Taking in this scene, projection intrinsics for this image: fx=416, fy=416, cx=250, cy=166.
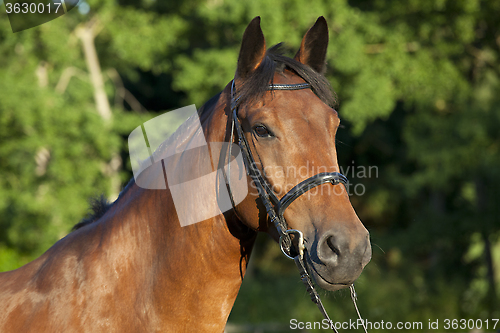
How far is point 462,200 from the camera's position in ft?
52.2

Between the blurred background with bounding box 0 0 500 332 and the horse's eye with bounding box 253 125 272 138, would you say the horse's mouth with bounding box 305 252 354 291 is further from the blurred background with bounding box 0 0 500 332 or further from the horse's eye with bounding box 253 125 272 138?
the blurred background with bounding box 0 0 500 332

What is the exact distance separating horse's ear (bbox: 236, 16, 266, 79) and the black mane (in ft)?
0.16

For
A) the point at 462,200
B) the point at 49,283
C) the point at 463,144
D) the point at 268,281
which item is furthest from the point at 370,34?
the point at 49,283

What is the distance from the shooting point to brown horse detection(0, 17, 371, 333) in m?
1.93

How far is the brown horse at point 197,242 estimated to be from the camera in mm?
1928

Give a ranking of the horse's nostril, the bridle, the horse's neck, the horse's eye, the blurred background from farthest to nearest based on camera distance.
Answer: the blurred background → the horse's neck → the horse's eye → the bridle → the horse's nostril

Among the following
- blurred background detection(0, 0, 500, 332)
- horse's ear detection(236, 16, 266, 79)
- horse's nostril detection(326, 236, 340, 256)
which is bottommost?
blurred background detection(0, 0, 500, 332)

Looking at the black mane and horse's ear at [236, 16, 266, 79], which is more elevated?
horse's ear at [236, 16, 266, 79]

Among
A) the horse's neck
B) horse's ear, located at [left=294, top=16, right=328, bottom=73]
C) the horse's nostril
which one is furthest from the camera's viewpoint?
horse's ear, located at [left=294, top=16, right=328, bottom=73]

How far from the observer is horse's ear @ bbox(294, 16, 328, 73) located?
2312mm

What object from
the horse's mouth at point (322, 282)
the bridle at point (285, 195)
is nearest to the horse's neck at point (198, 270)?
the bridle at point (285, 195)

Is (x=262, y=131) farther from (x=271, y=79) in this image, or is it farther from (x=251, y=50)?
(x=251, y=50)

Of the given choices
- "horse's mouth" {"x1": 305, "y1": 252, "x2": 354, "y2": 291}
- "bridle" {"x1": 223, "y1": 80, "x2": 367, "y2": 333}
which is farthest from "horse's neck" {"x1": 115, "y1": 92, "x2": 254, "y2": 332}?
"horse's mouth" {"x1": 305, "y1": 252, "x2": 354, "y2": 291}

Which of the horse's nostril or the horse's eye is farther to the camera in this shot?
the horse's eye
